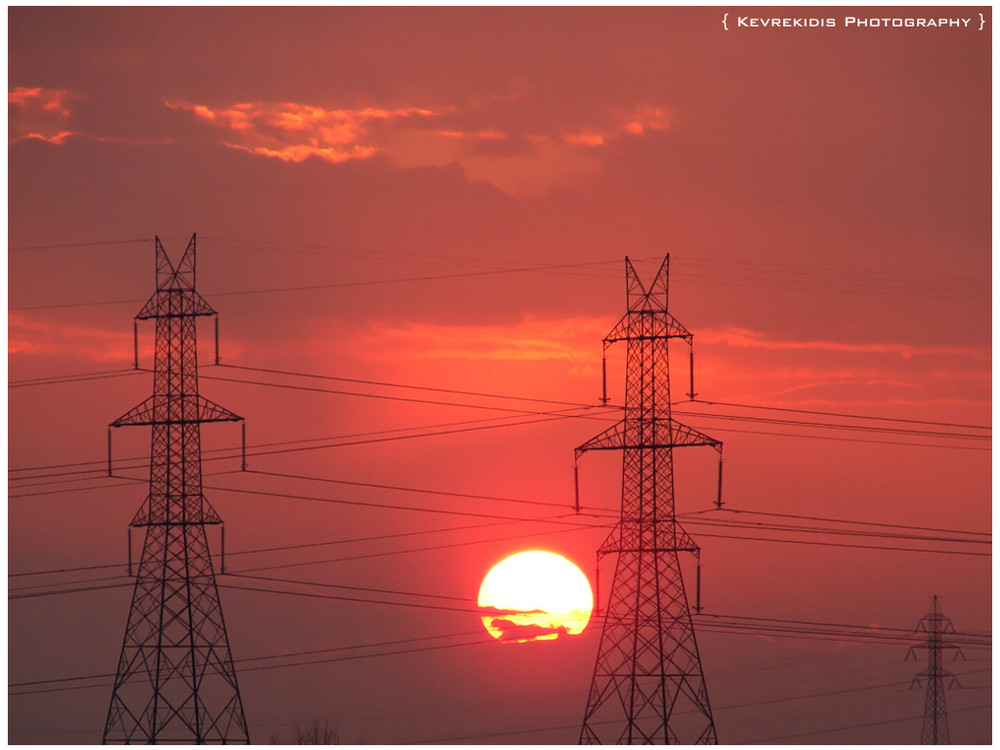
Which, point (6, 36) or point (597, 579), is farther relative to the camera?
point (597, 579)

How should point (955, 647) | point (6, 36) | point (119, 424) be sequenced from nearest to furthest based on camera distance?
point (6, 36), point (119, 424), point (955, 647)

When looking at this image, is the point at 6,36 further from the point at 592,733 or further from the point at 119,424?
the point at 592,733

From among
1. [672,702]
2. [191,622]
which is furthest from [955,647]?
[191,622]

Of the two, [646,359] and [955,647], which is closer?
[646,359]

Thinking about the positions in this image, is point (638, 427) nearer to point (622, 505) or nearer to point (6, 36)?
point (622, 505)

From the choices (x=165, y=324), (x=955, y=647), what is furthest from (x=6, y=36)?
(x=955, y=647)

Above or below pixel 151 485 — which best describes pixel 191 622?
below

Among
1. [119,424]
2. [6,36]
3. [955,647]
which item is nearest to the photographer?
[6,36]

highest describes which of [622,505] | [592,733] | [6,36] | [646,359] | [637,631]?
[6,36]

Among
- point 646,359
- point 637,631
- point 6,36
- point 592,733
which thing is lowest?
point 592,733
